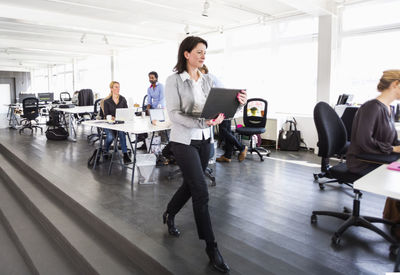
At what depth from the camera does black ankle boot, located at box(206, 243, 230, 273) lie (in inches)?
77.0

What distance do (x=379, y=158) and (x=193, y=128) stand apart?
143cm

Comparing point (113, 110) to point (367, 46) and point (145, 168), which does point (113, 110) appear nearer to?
point (145, 168)

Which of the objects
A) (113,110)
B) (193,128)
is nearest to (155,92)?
(113,110)

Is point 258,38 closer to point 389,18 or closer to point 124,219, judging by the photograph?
point 389,18

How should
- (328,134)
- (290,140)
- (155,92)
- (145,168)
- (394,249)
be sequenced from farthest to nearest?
(155,92) < (290,140) < (145,168) < (328,134) < (394,249)

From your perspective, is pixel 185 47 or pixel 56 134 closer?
pixel 185 47

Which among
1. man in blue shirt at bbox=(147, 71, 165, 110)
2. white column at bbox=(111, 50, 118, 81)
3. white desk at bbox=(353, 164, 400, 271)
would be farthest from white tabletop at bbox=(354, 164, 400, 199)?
white column at bbox=(111, 50, 118, 81)

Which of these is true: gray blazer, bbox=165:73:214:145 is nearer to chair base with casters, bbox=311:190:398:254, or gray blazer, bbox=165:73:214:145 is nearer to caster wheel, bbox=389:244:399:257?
chair base with casters, bbox=311:190:398:254

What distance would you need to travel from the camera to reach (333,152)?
279 centimetres

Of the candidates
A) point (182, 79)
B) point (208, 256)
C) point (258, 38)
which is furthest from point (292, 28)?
point (208, 256)

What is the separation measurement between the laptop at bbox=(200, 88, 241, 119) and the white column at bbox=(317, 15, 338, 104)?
434 cm

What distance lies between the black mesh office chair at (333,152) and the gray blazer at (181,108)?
1.27 metres

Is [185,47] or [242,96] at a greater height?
[185,47]

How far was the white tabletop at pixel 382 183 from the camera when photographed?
4.78 ft
